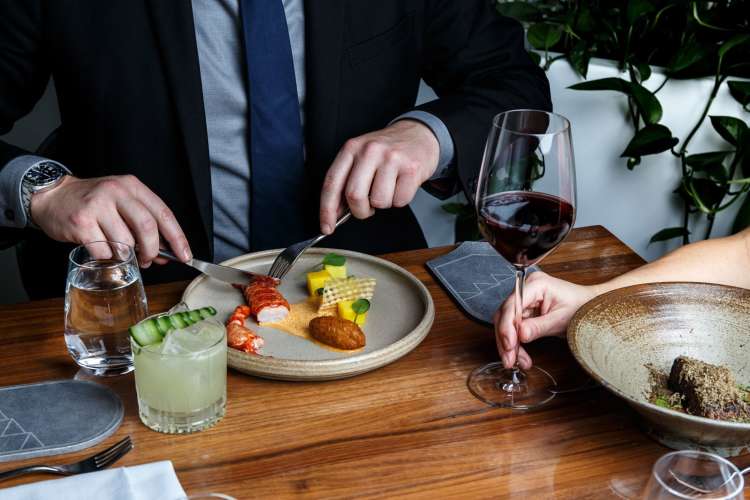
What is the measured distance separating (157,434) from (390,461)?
277 millimetres

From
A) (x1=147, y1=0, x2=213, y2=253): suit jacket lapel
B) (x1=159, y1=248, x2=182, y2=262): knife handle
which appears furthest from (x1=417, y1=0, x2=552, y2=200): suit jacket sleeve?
(x1=159, y1=248, x2=182, y2=262): knife handle

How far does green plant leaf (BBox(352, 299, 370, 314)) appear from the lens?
117 cm

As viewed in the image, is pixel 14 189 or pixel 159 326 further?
pixel 14 189

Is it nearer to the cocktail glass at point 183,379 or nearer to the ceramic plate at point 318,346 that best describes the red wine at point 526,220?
the ceramic plate at point 318,346

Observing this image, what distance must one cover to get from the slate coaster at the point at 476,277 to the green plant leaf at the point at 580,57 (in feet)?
3.96

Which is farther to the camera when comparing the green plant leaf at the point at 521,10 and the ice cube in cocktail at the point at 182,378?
the green plant leaf at the point at 521,10

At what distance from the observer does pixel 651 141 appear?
2.38 meters

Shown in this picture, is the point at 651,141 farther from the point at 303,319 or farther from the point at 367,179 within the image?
the point at 303,319

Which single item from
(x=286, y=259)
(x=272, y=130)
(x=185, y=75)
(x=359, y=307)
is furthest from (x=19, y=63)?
(x=359, y=307)

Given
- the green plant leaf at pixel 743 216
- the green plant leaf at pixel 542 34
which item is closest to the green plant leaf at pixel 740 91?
the green plant leaf at pixel 743 216

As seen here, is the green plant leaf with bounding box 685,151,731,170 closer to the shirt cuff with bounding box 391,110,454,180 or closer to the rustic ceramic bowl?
the shirt cuff with bounding box 391,110,454,180

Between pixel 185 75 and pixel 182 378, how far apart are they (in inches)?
31.4

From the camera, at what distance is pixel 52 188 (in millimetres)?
1365

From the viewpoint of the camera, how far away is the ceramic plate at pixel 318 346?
1.04 m
